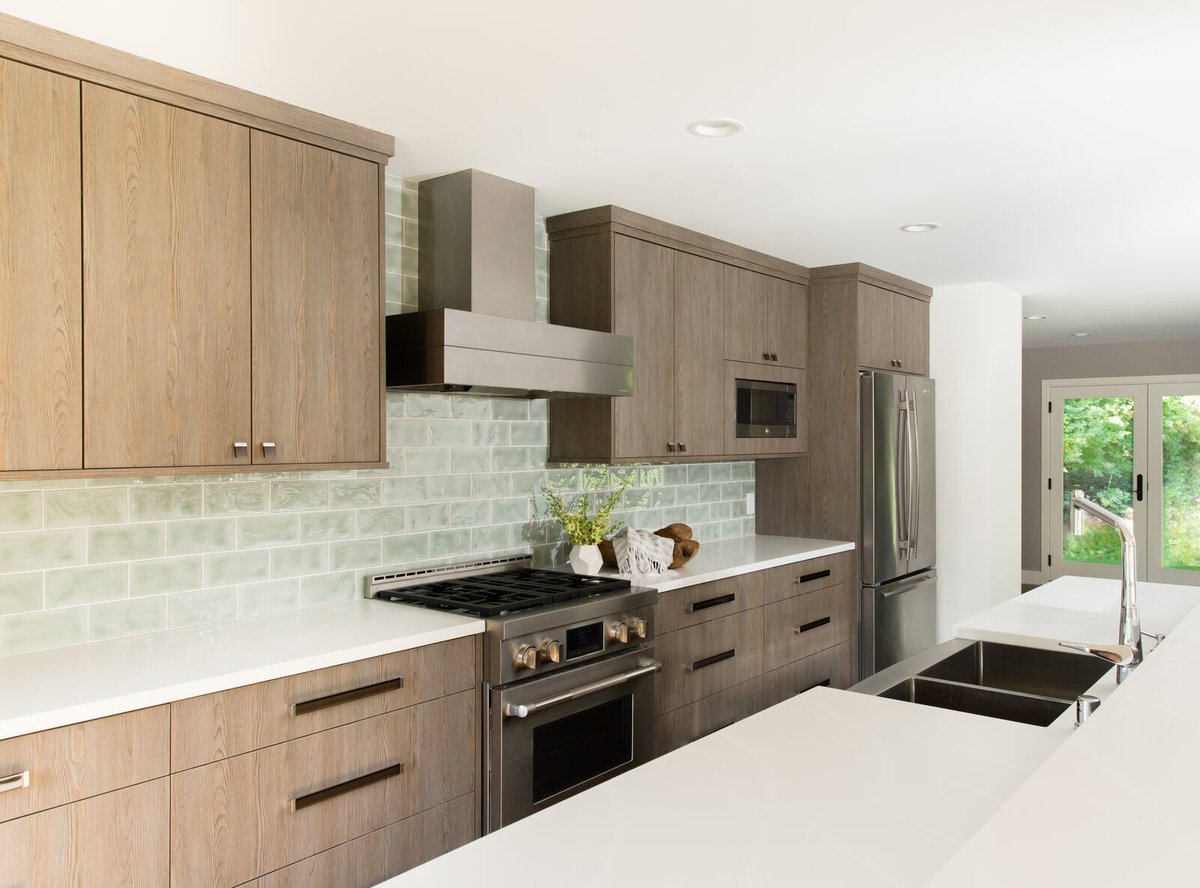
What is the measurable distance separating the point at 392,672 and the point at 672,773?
1.17m

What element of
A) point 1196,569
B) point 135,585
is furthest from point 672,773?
point 1196,569

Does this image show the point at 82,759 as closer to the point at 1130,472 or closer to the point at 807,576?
the point at 807,576

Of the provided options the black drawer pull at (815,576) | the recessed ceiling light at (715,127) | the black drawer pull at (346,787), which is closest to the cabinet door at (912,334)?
the black drawer pull at (815,576)

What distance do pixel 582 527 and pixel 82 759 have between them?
209 centimetres

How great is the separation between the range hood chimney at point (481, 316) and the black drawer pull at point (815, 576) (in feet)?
5.05

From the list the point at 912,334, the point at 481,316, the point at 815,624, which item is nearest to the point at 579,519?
the point at 481,316

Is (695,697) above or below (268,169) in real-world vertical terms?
below

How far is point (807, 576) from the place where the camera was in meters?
4.31

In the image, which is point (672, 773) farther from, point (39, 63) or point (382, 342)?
point (39, 63)

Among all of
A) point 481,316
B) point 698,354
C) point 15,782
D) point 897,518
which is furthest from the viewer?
point 897,518

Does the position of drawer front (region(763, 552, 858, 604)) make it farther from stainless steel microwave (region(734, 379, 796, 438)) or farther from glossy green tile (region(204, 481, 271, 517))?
glossy green tile (region(204, 481, 271, 517))

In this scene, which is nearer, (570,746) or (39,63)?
(39,63)

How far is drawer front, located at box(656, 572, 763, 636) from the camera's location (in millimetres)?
3406

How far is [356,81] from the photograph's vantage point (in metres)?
2.33
